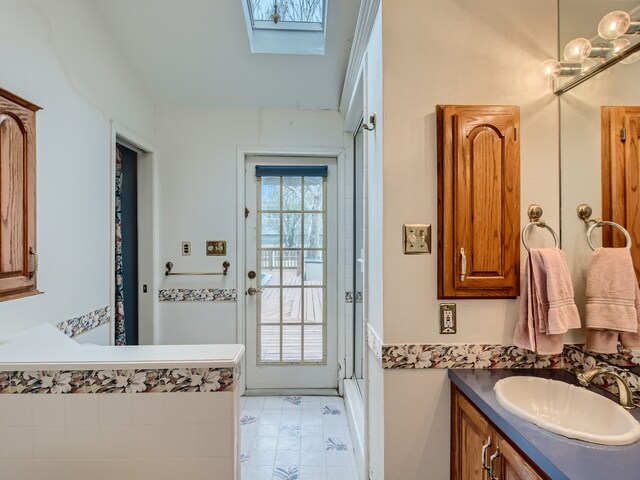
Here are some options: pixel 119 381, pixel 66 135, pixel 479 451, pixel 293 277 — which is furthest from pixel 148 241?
pixel 479 451

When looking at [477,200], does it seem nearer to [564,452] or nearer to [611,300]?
[611,300]

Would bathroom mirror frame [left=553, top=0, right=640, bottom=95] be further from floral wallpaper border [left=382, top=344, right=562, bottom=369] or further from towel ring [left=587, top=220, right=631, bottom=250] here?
floral wallpaper border [left=382, top=344, right=562, bottom=369]

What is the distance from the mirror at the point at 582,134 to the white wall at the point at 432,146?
1.7 inches

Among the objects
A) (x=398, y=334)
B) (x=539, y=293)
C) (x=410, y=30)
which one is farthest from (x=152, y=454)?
(x=410, y=30)

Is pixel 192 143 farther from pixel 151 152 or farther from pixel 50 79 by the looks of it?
pixel 50 79

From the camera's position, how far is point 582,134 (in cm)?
129

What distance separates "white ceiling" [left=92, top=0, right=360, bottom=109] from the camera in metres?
1.99

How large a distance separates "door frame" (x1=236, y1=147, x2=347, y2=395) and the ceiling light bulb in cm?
175

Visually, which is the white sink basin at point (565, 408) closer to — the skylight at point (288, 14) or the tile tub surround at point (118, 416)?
the tile tub surround at point (118, 416)

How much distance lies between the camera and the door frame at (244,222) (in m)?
2.68

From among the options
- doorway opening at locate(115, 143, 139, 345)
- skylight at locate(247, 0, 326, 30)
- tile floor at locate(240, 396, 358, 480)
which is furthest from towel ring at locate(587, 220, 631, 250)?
doorway opening at locate(115, 143, 139, 345)

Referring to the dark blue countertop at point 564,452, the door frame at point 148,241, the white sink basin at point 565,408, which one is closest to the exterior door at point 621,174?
the white sink basin at point 565,408

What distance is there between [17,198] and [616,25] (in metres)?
2.22

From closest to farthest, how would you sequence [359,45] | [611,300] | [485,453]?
[485,453]
[611,300]
[359,45]
